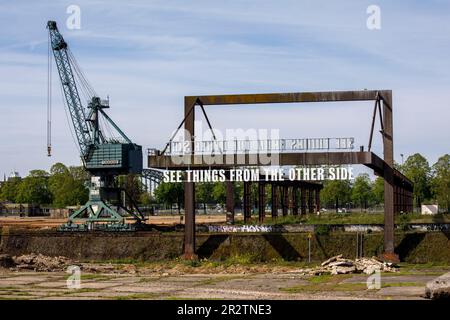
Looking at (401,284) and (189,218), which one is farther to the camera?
(189,218)

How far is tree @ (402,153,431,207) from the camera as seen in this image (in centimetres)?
10488

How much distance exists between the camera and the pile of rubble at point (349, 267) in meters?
39.9

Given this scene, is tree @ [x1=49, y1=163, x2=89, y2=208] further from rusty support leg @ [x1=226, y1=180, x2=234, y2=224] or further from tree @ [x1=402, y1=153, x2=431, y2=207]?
rusty support leg @ [x1=226, y1=180, x2=234, y2=224]

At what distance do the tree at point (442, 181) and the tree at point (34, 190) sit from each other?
258 ft

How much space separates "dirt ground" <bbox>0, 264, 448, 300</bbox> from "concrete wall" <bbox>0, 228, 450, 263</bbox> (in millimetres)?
3861

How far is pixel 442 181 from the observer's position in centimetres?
9619

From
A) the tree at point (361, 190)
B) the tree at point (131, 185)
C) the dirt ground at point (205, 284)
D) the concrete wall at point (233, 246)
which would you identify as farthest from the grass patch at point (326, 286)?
the tree at point (361, 190)

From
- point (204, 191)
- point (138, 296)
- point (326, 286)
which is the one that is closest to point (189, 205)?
point (326, 286)

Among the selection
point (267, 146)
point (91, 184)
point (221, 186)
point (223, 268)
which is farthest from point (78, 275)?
point (221, 186)

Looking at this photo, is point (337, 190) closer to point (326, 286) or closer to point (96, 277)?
point (96, 277)

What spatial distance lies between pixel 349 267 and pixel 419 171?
6769 cm

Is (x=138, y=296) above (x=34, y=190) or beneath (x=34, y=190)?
beneath
